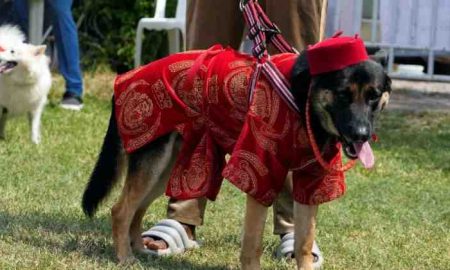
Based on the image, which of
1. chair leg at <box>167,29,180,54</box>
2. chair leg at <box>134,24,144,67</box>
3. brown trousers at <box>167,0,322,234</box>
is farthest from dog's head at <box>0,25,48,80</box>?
brown trousers at <box>167,0,322,234</box>

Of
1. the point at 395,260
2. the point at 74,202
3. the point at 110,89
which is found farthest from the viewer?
the point at 110,89

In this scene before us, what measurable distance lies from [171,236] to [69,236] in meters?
0.50

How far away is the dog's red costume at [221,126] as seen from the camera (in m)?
3.78

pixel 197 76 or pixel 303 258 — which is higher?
pixel 197 76

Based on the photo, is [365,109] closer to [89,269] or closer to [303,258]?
[303,258]

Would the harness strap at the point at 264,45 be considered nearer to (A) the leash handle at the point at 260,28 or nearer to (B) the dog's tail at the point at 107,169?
(A) the leash handle at the point at 260,28

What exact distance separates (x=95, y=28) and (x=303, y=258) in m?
8.03

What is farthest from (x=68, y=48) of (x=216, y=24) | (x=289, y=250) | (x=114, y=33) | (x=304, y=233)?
(x=304, y=233)

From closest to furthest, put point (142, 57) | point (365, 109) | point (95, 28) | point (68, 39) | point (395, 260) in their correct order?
point (365, 109), point (395, 260), point (68, 39), point (142, 57), point (95, 28)

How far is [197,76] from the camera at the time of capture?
13.1 feet

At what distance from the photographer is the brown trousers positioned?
4504 millimetres

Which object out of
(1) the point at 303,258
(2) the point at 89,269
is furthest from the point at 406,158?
(2) the point at 89,269

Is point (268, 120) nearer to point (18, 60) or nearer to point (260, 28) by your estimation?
point (260, 28)

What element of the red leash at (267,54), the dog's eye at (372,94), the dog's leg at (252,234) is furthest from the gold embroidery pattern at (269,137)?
the dog's eye at (372,94)
